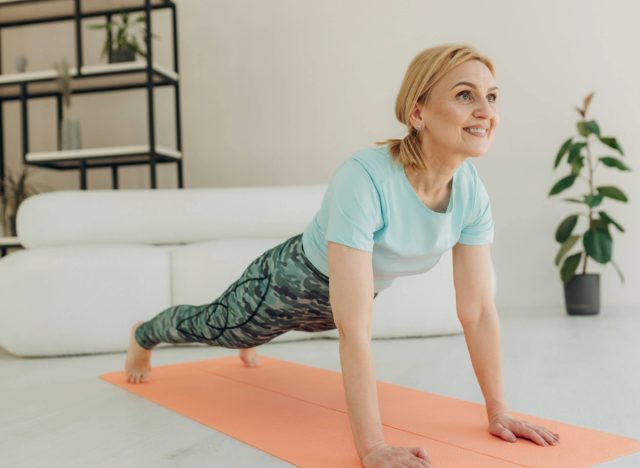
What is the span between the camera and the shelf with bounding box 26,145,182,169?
348 centimetres

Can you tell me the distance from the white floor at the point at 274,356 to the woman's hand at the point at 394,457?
17 cm

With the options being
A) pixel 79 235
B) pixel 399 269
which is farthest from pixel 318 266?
pixel 79 235

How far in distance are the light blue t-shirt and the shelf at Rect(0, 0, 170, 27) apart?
9.45ft

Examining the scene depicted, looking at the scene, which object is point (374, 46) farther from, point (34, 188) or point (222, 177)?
point (34, 188)

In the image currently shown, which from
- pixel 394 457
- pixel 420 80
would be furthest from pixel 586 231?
pixel 394 457

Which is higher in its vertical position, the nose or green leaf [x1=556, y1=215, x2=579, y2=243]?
the nose

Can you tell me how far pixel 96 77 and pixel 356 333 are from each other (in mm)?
2995

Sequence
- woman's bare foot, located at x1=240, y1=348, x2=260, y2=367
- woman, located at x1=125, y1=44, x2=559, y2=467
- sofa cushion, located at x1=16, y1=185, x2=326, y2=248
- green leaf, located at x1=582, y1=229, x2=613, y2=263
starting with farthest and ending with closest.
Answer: green leaf, located at x1=582, y1=229, x2=613, y2=263, sofa cushion, located at x1=16, y1=185, x2=326, y2=248, woman's bare foot, located at x1=240, y1=348, x2=260, y2=367, woman, located at x1=125, y1=44, x2=559, y2=467

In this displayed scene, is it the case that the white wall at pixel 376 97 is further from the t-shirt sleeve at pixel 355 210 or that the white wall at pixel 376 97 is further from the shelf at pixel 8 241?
the t-shirt sleeve at pixel 355 210

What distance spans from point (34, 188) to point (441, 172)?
3478mm

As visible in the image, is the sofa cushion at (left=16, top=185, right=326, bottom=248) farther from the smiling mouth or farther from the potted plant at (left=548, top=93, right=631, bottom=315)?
the smiling mouth

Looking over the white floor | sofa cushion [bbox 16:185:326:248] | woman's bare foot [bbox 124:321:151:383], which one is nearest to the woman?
the white floor

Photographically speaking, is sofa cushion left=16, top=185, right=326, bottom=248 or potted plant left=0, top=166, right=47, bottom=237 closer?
sofa cushion left=16, top=185, right=326, bottom=248

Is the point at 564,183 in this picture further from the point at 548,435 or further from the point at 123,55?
the point at 123,55
